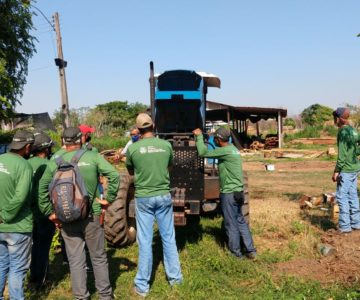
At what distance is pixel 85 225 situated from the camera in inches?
161

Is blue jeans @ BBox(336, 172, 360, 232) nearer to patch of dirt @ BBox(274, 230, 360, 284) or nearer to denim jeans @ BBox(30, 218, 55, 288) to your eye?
patch of dirt @ BBox(274, 230, 360, 284)

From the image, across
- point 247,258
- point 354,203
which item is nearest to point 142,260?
point 247,258

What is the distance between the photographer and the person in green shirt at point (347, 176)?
6.02 m

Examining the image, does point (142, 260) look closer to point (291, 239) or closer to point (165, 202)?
point (165, 202)

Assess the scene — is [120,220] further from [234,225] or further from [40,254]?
[234,225]

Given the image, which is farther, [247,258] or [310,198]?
[310,198]

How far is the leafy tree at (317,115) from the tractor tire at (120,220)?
137 ft

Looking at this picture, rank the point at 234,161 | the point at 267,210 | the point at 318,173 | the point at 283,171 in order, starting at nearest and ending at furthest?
the point at 234,161
the point at 267,210
the point at 318,173
the point at 283,171

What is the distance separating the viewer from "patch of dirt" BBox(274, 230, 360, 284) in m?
4.63

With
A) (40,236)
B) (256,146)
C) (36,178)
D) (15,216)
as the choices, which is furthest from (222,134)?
(256,146)

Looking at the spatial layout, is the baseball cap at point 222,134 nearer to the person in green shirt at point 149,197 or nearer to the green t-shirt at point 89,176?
the person in green shirt at point 149,197

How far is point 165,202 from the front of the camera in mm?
4570

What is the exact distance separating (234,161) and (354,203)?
209cm

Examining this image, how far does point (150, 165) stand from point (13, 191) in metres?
1.45
